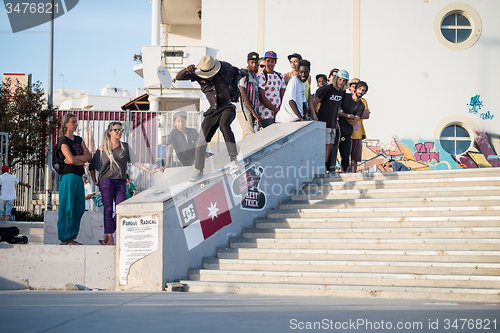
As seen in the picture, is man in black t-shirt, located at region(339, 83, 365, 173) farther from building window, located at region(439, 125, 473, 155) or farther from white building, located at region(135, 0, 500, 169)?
building window, located at region(439, 125, 473, 155)

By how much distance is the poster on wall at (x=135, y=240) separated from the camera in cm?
572

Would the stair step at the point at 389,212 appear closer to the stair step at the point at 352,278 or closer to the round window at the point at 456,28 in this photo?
the stair step at the point at 352,278

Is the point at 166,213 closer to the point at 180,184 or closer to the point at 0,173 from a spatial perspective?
the point at 180,184

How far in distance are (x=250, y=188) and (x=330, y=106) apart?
107 inches

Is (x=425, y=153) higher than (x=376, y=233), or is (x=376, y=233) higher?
(x=425, y=153)

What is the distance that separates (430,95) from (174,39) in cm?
1394

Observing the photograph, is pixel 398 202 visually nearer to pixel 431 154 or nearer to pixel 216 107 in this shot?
pixel 216 107

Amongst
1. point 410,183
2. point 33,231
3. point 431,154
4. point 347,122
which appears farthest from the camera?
point 431,154

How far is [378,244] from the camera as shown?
591 centimetres

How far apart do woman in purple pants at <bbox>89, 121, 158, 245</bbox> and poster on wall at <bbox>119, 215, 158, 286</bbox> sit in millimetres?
1047

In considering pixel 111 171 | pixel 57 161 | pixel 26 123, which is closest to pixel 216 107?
pixel 111 171

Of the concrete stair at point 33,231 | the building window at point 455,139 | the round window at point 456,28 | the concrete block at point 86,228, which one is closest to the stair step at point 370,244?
the concrete block at point 86,228

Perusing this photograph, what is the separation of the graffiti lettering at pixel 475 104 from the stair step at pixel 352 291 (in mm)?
14620

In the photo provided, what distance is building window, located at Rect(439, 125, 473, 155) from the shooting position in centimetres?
1780
